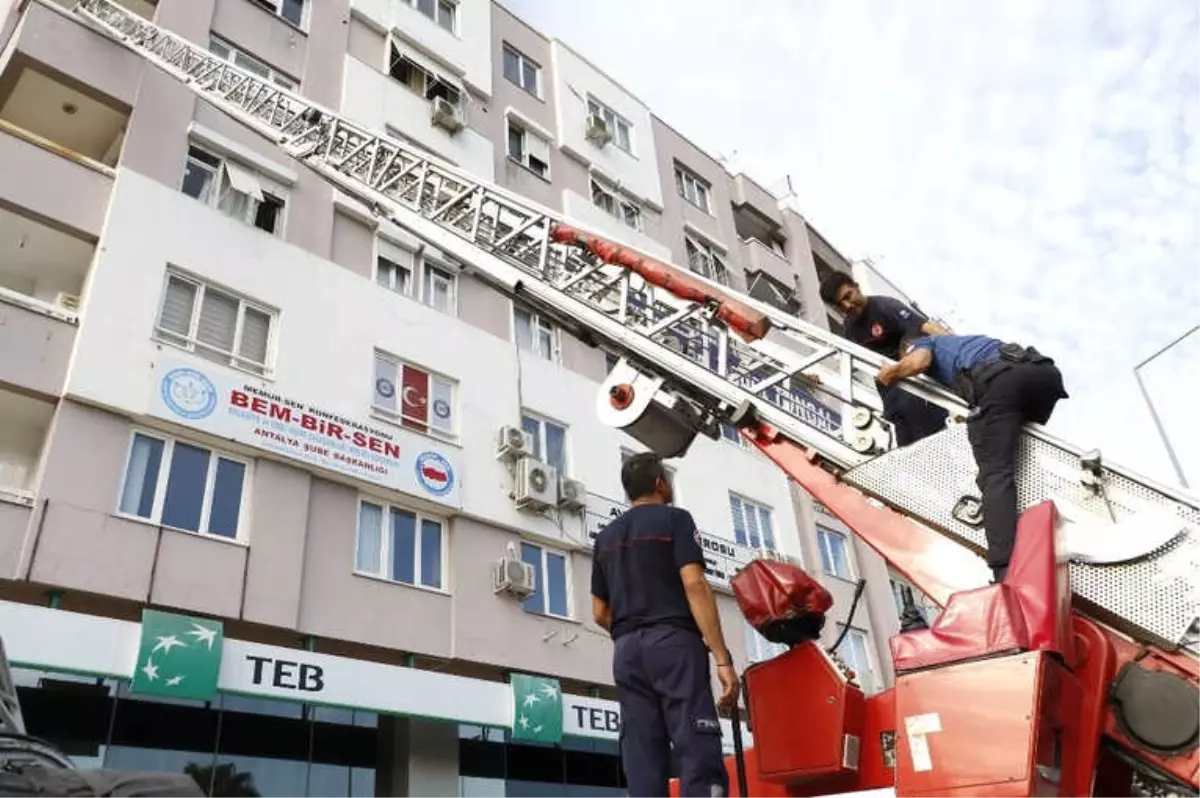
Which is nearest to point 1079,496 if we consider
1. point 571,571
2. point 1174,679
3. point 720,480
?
point 1174,679

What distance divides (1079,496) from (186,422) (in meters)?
11.4

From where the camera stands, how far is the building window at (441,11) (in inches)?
838

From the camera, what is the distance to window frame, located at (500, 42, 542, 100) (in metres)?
22.9

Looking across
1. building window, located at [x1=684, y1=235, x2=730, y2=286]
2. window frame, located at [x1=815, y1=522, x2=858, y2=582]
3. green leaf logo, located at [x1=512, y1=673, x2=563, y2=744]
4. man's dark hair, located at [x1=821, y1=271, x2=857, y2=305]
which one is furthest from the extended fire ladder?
window frame, located at [x1=815, y1=522, x2=858, y2=582]

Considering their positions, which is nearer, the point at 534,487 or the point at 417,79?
the point at 534,487

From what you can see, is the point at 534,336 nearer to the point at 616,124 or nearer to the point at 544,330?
the point at 544,330

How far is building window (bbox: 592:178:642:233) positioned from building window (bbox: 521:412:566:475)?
7.39m

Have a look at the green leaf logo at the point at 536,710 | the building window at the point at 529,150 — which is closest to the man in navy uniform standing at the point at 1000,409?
the green leaf logo at the point at 536,710

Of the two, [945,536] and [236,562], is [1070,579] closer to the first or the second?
[945,536]

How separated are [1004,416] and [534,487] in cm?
1220

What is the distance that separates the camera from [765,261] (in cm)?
2864

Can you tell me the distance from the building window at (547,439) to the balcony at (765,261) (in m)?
12.2

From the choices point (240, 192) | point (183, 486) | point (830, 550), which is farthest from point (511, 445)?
point (830, 550)

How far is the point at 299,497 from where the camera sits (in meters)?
13.3
